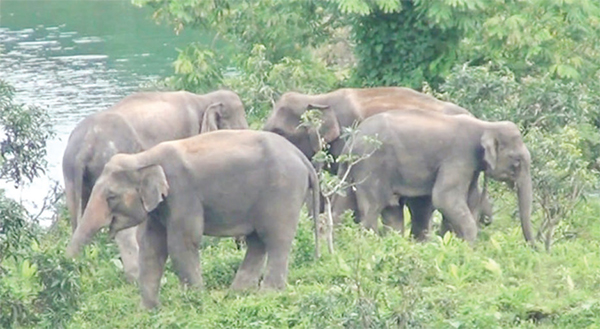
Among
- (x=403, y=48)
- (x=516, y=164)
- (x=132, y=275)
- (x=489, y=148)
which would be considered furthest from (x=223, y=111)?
(x=403, y=48)

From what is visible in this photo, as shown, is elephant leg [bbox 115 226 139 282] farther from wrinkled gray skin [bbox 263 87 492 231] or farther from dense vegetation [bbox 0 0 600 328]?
wrinkled gray skin [bbox 263 87 492 231]

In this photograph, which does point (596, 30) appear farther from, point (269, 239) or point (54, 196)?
point (269, 239)

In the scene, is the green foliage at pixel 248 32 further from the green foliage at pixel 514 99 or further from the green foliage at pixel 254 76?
the green foliage at pixel 514 99

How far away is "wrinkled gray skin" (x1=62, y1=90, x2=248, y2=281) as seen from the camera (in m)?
12.2

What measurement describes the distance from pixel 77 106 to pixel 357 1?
413 inches

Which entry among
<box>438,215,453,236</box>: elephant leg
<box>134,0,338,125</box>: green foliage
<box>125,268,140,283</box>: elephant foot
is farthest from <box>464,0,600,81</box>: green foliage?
<box>125,268,140,283</box>: elephant foot

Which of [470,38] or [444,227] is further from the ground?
[470,38]

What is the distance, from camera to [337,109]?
1355 cm

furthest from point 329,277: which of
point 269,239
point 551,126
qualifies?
point 551,126

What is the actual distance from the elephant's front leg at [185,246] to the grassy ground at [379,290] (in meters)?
0.14

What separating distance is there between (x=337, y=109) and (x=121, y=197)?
139 inches

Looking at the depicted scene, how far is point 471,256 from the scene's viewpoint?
1128 cm

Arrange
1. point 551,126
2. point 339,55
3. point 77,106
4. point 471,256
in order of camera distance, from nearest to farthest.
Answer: point 471,256 < point 551,126 < point 339,55 < point 77,106

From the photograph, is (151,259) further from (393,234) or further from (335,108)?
(335,108)
